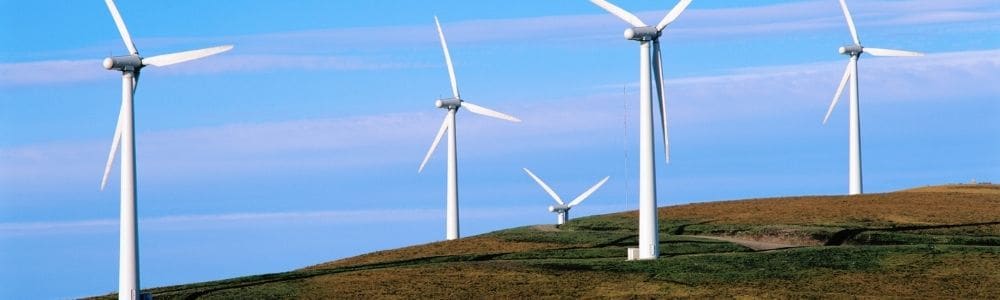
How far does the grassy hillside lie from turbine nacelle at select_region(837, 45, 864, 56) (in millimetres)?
16088

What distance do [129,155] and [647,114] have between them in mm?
28622

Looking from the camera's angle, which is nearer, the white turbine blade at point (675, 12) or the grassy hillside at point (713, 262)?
the grassy hillside at point (713, 262)

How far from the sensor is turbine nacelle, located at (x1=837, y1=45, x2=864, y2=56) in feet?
402

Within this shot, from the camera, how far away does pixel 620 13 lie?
8031 centimetres

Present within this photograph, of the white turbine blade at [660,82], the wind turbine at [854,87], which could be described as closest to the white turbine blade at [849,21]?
the wind turbine at [854,87]

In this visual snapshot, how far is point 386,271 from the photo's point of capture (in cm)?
7838

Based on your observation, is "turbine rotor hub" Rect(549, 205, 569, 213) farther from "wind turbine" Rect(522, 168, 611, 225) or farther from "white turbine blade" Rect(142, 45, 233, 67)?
"white turbine blade" Rect(142, 45, 233, 67)

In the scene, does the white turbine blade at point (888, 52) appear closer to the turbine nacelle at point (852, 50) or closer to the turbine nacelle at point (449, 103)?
the turbine nacelle at point (852, 50)

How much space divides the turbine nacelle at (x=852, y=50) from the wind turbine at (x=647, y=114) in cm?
4744

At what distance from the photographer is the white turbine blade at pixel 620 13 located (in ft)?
260

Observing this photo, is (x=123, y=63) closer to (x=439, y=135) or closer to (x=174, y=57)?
(x=174, y=57)

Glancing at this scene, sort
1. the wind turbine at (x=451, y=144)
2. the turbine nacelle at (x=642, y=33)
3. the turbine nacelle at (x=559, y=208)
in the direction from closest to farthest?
the turbine nacelle at (x=642, y=33)
the wind turbine at (x=451, y=144)
the turbine nacelle at (x=559, y=208)

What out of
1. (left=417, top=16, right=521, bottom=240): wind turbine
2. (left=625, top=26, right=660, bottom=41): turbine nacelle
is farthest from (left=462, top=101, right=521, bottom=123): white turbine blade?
(left=625, top=26, right=660, bottom=41): turbine nacelle

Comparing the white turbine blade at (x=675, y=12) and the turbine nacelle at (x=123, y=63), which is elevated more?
the white turbine blade at (x=675, y=12)
